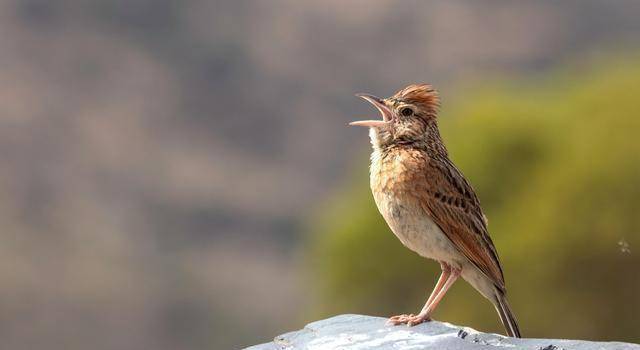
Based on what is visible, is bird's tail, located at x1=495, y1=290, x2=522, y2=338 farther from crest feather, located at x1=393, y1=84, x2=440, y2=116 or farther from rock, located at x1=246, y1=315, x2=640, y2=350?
crest feather, located at x1=393, y1=84, x2=440, y2=116

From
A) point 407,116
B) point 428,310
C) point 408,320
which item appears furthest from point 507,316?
point 407,116

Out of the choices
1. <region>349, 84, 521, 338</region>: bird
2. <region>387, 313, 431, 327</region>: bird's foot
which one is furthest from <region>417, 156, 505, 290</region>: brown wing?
<region>387, 313, 431, 327</region>: bird's foot

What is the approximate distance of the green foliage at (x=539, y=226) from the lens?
31.2 meters

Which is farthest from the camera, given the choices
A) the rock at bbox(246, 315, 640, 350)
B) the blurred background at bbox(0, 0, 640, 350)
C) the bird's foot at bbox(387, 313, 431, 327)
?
the blurred background at bbox(0, 0, 640, 350)

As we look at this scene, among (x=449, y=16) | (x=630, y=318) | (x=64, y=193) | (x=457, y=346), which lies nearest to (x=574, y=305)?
(x=630, y=318)

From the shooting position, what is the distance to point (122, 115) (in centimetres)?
8512

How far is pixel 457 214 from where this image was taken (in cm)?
1143

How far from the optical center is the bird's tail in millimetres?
11289

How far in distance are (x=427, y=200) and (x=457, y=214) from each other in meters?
0.33

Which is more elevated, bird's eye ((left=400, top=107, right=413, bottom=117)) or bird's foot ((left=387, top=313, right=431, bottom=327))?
bird's eye ((left=400, top=107, right=413, bottom=117))

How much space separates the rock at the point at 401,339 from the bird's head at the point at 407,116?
1.61 meters

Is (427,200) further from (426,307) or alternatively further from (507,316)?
(507,316)

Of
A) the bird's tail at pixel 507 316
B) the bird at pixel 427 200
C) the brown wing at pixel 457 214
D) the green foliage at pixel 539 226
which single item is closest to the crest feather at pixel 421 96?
the bird at pixel 427 200

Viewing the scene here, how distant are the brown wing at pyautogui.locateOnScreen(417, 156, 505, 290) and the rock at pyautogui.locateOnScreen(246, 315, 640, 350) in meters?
0.71
